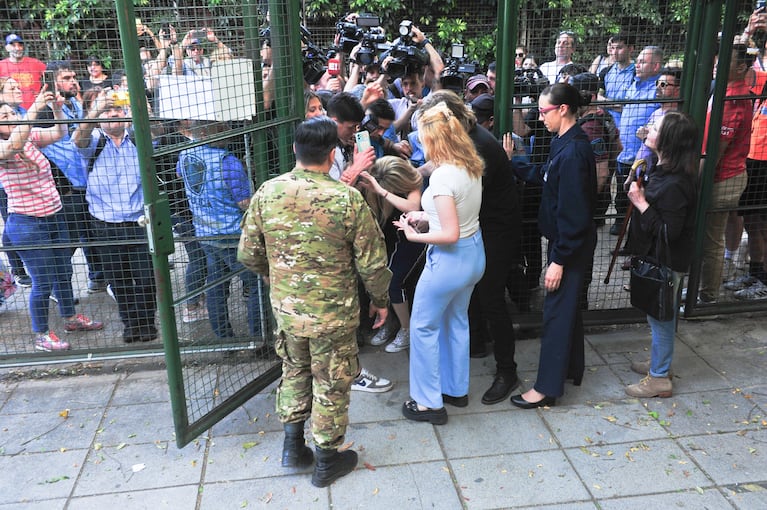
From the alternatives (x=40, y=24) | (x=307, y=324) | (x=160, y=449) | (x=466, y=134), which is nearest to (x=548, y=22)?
(x=466, y=134)

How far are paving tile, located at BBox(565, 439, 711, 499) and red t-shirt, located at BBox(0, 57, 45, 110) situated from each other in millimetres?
4198

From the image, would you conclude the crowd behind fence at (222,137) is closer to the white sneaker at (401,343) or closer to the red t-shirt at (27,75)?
the red t-shirt at (27,75)

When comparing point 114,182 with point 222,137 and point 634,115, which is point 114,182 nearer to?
point 222,137

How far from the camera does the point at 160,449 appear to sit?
3.62m

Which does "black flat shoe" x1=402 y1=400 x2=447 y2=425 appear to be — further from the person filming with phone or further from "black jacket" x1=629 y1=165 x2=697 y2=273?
"black jacket" x1=629 y1=165 x2=697 y2=273

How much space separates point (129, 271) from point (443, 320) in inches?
100.0

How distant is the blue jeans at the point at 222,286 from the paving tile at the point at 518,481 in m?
1.68

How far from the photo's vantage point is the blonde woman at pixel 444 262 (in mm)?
3385

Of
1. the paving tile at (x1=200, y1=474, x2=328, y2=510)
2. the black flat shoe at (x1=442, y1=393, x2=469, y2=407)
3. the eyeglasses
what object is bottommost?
the paving tile at (x1=200, y1=474, x2=328, y2=510)

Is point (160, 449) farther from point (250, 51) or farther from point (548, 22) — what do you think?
point (548, 22)

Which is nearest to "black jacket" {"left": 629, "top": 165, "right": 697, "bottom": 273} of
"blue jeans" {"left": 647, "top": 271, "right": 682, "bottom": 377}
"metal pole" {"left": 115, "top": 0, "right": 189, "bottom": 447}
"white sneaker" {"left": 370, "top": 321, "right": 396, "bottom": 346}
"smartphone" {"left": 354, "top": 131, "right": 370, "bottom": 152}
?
"blue jeans" {"left": 647, "top": 271, "right": 682, "bottom": 377}

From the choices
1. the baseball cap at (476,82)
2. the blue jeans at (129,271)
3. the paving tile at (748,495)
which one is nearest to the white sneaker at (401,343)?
the blue jeans at (129,271)

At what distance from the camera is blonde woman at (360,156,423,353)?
154 inches

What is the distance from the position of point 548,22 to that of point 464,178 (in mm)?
1670
